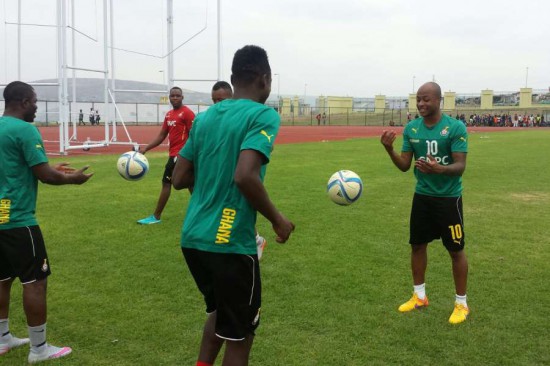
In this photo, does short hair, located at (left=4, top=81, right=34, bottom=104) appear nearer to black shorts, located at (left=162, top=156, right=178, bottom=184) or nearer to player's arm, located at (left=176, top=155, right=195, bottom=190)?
player's arm, located at (left=176, top=155, right=195, bottom=190)

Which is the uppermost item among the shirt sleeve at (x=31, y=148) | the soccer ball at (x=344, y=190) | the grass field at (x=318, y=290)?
the shirt sleeve at (x=31, y=148)

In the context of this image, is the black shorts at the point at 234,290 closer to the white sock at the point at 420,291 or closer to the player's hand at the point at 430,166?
the player's hand at the point at 430,166

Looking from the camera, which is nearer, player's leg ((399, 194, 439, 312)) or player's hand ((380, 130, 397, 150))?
player's hand ((380, 130, 397, 150))

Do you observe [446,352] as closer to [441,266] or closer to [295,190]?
[441,266]

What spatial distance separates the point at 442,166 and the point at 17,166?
350 centimetres

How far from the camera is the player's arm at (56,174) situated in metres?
3.82

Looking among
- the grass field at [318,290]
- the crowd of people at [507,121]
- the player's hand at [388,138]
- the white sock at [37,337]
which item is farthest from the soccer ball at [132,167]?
the crowd of people at [507,121]

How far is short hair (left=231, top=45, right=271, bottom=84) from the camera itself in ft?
9.58

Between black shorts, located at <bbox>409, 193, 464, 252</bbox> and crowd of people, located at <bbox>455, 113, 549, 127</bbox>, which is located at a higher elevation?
crowd of people, located at <bbox>455, 113, 549, 127</bbox>

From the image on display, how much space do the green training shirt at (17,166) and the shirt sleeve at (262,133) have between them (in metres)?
1.95

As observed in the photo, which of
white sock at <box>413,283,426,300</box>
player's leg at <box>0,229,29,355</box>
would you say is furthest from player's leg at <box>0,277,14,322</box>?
white sock at <box>413,283,426,300</box>

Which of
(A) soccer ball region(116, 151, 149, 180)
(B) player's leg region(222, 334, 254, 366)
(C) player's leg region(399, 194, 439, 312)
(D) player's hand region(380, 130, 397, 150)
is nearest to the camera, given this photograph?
(B) player's leg region(222, 334, 254, 366)

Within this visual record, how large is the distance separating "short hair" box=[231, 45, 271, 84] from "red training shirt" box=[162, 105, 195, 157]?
564 centimetres

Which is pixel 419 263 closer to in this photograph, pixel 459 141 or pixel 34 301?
pixel 459 141
